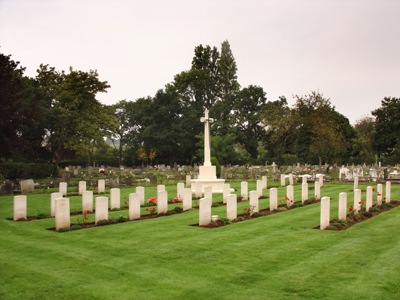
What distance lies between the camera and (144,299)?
671 centimetres

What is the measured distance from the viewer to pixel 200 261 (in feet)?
29.4

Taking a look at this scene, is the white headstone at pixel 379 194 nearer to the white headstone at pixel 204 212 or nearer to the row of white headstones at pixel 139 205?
the row of white headstones at pixel 139 205

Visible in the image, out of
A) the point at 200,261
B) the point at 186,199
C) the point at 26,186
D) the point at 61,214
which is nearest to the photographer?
the point at 200,261

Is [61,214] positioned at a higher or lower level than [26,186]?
higher

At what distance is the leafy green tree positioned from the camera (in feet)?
235

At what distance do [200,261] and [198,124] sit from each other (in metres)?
54.9

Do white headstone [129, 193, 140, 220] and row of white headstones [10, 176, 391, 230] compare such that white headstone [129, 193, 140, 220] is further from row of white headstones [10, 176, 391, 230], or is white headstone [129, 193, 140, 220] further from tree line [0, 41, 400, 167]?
tree line [0, 41, 400, 167]

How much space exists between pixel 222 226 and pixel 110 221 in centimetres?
381

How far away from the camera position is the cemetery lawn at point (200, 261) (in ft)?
23.2

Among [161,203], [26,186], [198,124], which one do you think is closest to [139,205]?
[161,203]

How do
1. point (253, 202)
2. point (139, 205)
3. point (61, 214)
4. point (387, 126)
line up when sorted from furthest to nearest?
point (387, 126)
point (253, 202)
point (139, 205)
point (61, 214)

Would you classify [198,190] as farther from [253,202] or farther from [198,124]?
[198,124]

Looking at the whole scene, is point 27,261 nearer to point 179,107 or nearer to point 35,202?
point 35,202

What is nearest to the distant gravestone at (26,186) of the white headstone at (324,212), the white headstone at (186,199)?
the white headstone at (186,199)
